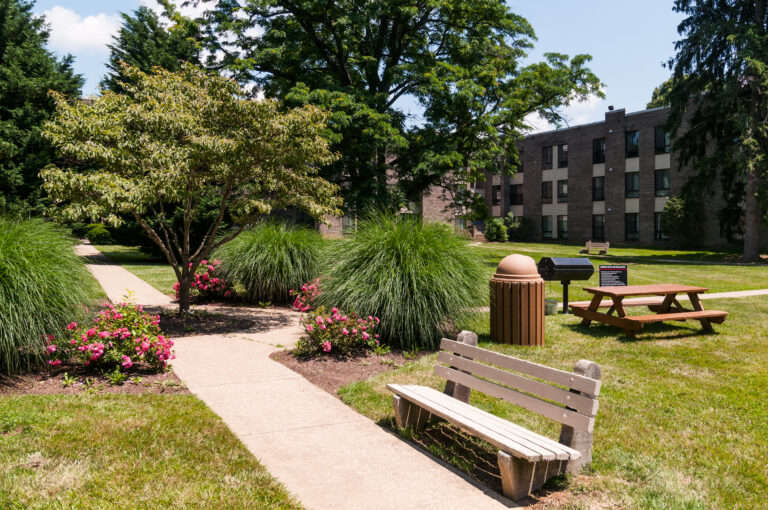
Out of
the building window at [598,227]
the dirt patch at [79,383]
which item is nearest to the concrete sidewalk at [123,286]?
the dirt patch at [79,383]

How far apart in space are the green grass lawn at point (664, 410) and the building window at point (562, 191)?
130 ft

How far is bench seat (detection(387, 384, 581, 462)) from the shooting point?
3.36 m

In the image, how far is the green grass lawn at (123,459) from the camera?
3402mm

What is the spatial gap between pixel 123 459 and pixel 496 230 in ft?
146

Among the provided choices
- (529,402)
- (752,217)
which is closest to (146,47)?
(529,402)

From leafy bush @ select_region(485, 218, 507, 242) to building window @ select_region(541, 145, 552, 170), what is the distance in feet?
23.1

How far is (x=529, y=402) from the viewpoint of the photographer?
400 cm

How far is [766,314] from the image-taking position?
1078cm

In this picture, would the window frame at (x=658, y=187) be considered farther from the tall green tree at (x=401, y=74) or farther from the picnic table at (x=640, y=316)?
the picnic table at (x=640, y=316)

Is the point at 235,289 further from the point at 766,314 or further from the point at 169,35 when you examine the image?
the point at 169,35

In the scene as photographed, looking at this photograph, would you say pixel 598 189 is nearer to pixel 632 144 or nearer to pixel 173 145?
pixel 632 144

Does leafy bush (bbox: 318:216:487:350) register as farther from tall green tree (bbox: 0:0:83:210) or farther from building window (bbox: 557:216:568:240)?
building window (bbox: 557:216:568:240)

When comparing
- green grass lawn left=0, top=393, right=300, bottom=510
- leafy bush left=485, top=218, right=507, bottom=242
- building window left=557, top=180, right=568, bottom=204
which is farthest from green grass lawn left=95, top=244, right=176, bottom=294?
building window left=557, top=180, right=568, bottom=204

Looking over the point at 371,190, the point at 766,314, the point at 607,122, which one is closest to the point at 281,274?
the point at 371,190
